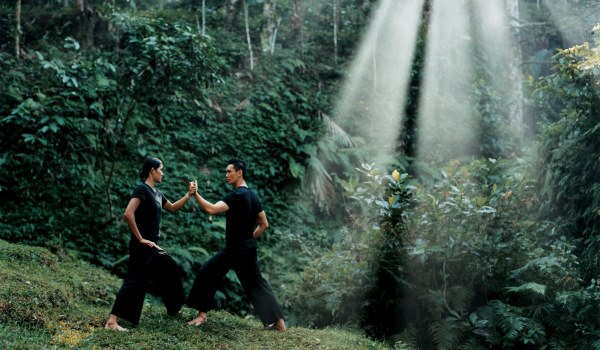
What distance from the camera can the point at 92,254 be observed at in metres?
10.0

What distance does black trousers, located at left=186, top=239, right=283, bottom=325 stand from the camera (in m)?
6.73

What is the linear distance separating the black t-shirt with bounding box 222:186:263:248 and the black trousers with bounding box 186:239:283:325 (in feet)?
0.32

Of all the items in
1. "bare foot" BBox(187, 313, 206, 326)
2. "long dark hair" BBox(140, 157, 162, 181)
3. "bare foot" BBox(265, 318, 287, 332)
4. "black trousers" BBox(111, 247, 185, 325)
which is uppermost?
"long dark hair" BBox(140, 157, 162, 181)

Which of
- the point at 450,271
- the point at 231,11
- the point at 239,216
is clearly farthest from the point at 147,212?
the point at 231,11

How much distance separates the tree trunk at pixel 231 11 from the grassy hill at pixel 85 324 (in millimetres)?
13349

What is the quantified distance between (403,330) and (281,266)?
4050 millimetres

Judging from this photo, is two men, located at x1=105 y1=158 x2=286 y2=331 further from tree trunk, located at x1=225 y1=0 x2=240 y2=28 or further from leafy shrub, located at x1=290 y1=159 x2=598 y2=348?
tree trunk, located at x1=225 y1=0 x2=240 y2=28

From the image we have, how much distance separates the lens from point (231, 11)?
20125mm

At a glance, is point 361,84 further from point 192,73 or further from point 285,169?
point 192,73

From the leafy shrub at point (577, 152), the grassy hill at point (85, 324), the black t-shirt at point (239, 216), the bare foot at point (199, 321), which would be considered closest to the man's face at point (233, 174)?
the black t-shirt at point (239, 216)

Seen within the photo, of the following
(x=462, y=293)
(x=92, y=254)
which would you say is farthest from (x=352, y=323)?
(x=92, y=254)

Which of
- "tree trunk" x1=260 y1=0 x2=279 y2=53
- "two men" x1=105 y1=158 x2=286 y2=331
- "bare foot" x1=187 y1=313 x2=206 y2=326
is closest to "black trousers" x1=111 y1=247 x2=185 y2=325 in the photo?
"two men" x1=105 y1=158 x2=286 y2=331

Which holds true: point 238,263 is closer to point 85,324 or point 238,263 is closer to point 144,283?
point 144,283

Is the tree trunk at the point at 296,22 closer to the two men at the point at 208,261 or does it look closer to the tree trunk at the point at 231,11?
the tree trunk at the point at 231,11
